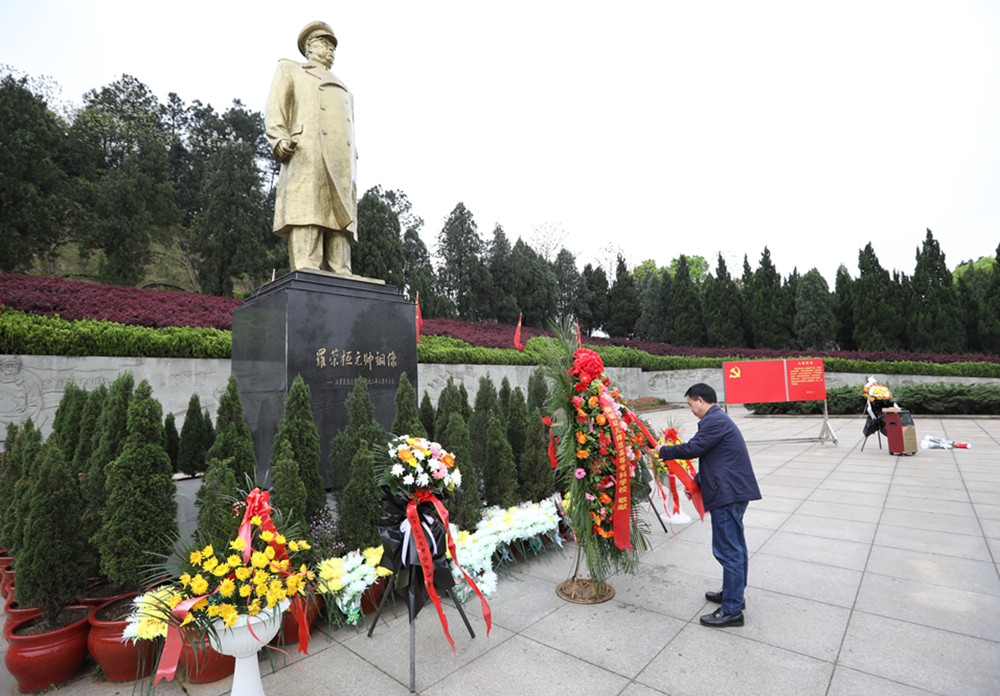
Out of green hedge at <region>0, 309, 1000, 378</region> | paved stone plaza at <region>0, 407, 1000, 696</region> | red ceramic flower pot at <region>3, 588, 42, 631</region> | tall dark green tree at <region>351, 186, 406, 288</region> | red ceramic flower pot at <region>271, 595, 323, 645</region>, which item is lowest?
paved stone plaza at <region>0, 407, 1000, 696</region>

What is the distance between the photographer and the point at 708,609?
322 cm

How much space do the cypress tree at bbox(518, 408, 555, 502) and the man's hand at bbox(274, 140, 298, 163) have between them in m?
4.09

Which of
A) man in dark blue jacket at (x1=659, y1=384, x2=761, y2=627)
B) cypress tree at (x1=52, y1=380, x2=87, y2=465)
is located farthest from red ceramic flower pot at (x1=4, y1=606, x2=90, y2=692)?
man in dark blue jacket at (x1=659, y1=384, x2=761, y2=627)

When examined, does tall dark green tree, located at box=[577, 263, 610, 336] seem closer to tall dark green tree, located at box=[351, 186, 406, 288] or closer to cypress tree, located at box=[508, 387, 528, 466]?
tall dark green tree, located at box=[351, 186, 406, 288]

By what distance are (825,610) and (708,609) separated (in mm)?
727

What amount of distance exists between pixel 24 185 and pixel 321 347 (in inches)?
705

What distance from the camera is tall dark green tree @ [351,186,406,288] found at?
18484mm

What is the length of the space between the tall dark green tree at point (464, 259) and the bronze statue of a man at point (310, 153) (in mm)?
17238

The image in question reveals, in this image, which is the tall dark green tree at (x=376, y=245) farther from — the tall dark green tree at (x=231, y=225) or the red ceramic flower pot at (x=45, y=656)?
the red ceramic flower pot at (x=45, y=656)

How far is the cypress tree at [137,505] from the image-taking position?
262 cm

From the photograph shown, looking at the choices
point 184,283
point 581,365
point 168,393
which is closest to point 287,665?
point 581,365

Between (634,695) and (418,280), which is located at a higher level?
(418,280)

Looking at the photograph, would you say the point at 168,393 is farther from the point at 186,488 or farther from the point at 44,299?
the point at 186,488

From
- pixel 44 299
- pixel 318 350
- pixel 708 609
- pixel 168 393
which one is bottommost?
A: pixel 708 609
